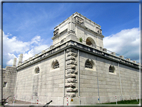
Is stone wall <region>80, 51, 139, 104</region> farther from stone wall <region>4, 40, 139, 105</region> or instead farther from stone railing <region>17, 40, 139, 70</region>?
stone railing <region>17, 40, 139, 70</region>

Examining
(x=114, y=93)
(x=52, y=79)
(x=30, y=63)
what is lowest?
(x=114, y=93)

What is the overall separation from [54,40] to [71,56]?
12744 mm

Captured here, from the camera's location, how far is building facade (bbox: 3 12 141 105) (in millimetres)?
12695

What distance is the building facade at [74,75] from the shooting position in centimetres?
1270

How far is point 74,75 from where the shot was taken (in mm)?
12367

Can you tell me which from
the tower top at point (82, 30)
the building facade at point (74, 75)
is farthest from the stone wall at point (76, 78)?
the tower top at point (82, 30)

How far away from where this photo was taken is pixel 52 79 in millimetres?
14641

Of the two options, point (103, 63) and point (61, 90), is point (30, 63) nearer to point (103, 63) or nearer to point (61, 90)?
point (61, 90)

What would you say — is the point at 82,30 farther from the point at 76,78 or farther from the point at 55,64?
the point at 76,78

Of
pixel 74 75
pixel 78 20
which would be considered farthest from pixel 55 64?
pixel 78 20

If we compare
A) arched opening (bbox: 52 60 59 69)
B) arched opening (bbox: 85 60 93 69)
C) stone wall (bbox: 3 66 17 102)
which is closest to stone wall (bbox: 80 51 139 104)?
arched opening (bbox: 85 60 93 69)

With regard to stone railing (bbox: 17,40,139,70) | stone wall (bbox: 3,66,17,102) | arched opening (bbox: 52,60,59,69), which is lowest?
stone wall (bbox: 3,66,17,102)

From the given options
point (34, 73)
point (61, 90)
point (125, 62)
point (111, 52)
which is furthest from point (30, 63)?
point (125, 62)

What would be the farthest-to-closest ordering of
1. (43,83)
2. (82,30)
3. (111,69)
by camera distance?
(82,30) < (111,69) < (43,83)
